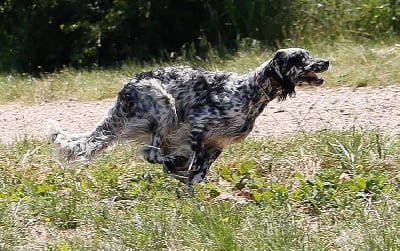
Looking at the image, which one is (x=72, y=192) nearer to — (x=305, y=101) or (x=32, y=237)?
(x=32, y=237)

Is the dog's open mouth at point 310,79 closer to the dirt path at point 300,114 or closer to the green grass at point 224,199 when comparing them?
the green grass at point 224,199

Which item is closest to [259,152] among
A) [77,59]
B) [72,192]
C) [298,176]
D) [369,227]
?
[298,176]

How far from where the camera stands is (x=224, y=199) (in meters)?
6.70

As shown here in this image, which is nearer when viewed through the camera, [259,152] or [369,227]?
[369,227]

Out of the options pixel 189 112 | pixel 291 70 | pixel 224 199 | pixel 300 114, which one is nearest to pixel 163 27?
pixel 300 114

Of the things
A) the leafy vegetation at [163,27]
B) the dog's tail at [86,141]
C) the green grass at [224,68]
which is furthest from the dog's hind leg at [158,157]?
the leafy vegetation at [163,27]

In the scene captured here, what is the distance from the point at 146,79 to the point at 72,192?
977 millimetres

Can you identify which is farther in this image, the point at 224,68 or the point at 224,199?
the point at 224,68

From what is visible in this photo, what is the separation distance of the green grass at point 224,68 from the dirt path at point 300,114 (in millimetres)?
268

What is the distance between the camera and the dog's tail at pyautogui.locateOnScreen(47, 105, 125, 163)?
698cm

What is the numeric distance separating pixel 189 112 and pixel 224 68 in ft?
15.5

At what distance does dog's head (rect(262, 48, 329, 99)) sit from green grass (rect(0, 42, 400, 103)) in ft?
11.0

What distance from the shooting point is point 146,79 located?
274 inches

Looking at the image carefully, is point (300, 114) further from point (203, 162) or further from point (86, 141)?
point (86, 141)
